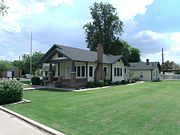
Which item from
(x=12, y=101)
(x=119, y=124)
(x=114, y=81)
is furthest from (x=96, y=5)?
(x=119, y=124)

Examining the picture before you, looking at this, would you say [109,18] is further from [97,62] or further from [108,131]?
[108,131]

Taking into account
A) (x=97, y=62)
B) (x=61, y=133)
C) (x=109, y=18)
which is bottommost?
(x=61, y=133)

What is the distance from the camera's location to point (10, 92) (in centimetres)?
1602

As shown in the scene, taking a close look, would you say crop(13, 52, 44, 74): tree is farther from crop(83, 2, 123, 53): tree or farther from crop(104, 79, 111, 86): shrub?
crop(104, 79, 111, 86): shrub

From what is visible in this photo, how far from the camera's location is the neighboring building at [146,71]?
54.2 metres

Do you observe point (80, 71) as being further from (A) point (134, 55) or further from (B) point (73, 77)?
(A) point (134, 55)

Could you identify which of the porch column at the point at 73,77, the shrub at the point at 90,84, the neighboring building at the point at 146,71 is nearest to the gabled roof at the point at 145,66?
the neighboring building at the point at 146,71

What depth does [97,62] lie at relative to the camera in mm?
33594

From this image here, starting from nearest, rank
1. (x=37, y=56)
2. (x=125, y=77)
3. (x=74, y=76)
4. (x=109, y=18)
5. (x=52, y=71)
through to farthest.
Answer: (x=74, y=76) → (x=52, y=71) → (x=125, y=77) → (x=109, y=18) → (x=37, y=56)

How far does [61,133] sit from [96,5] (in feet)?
188

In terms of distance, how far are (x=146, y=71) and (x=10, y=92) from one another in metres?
41.9

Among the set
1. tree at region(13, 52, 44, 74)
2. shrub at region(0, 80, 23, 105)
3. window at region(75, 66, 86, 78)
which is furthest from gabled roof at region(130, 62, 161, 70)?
shrub at region(0, 80, 23, 105)

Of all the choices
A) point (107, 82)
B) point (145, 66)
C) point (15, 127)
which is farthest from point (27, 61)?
point (15, 127)

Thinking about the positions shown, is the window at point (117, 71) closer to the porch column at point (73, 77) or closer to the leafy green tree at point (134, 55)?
the porch column at point (73, 77)
